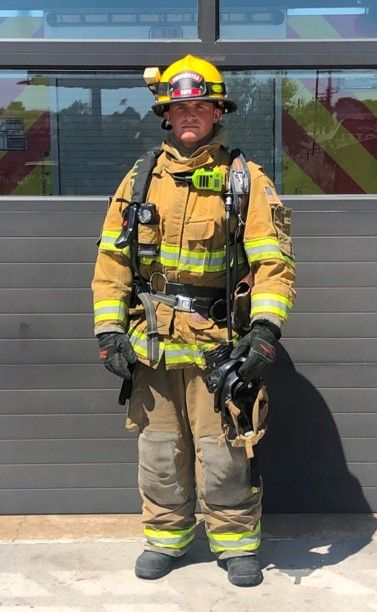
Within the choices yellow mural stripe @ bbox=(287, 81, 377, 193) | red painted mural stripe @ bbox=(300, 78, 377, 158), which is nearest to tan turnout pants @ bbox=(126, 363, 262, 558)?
yellow mural stripe @ bbox=(287, 81, 377, 193)

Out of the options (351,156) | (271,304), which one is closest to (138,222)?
(271,304)

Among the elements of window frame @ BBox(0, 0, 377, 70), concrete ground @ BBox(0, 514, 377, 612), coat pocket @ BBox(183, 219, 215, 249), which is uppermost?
window frame @ BBox(0, 0, 377, 70)

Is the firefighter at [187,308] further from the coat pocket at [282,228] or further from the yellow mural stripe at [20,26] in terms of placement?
the yellow mural stripe at [20,26]

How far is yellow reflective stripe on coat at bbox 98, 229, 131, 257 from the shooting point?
131 inches

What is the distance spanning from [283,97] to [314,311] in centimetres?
108

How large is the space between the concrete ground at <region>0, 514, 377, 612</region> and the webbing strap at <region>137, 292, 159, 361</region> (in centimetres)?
99

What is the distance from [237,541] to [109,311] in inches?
44.5

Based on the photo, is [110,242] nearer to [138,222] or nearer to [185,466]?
[138,222]

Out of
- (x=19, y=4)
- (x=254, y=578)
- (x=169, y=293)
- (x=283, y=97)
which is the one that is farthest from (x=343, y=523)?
(x=19, y=4)

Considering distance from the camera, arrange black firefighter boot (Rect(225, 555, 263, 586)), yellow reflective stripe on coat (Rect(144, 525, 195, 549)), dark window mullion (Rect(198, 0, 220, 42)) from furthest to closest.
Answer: dark window mullion (Rect(198, 0, 220, 42)) → yellow reflective stripe on coat (Rect(144, 525, 195, 549)) → black firefighter boot (Rect(225, 555, 263, 586))

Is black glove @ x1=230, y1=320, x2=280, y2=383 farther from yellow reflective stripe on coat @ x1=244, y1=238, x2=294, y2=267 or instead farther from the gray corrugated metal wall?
the gray corrugated metal wall

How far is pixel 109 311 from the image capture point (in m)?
3.33

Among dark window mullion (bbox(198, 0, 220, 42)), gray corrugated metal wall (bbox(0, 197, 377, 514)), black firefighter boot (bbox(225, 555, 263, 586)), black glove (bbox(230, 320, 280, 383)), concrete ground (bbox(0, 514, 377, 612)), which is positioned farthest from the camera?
gray corrugated metal wall (bbox(0, 197, 377, 514))

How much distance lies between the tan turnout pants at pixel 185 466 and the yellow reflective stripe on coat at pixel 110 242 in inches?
19.6
